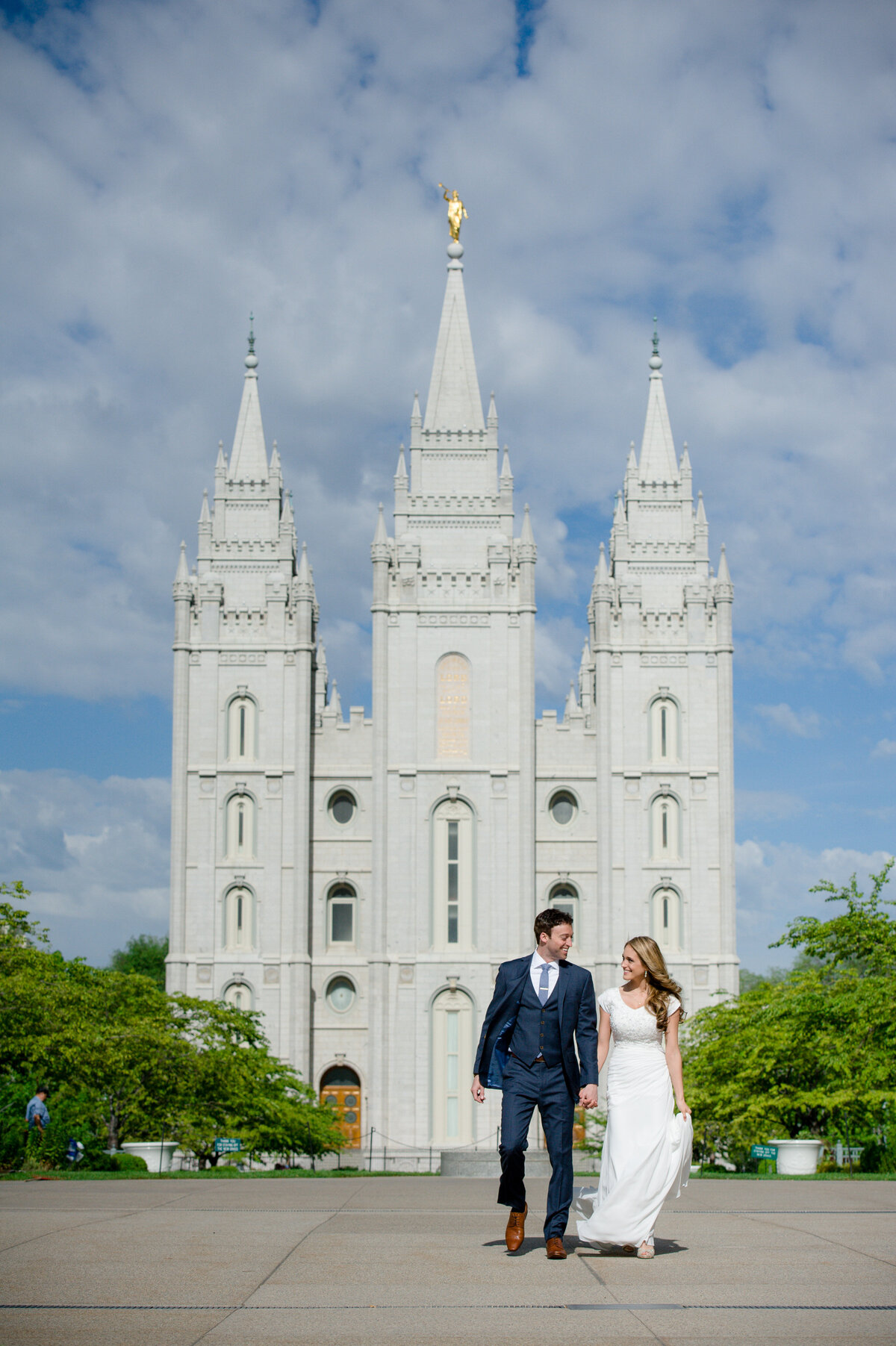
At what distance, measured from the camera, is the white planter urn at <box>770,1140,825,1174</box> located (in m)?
21.6

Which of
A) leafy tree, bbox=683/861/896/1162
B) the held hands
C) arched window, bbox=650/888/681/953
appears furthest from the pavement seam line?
arched window, bbox=650/888/681/953

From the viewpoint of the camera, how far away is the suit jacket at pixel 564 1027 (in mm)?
9305

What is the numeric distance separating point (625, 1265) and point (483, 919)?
39.2 metres

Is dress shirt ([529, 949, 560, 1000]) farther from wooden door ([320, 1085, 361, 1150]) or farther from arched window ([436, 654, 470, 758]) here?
wooden door ([320, 1085, 361, 1150])

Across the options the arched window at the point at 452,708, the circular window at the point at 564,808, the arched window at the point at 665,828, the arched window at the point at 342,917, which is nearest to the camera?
the arched window at the point at 452,708

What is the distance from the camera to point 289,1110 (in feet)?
104

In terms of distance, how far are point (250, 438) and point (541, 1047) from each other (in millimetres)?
46881

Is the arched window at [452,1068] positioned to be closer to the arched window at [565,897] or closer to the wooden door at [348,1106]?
the wooden door at [348,1106]

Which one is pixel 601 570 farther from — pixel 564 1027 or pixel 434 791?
pixel 564 1027

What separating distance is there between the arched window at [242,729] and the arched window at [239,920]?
14.3 feet

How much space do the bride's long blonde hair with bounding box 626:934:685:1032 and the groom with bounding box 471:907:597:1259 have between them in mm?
359

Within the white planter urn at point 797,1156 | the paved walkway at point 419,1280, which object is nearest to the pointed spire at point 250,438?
the white planter urn at point 797,1156

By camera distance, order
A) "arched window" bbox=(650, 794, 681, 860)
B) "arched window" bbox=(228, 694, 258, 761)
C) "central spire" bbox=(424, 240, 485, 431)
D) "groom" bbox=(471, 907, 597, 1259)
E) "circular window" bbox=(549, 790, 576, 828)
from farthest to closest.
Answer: "central spire" bbox=(424, 240, 485, 431) < "circular window" bbox=(549, 790, 576, 828) < "arched window" bbox=(228, 694, 258, 761) < "arched window" bbox=(650, 794, 681, 860) < "groom" bbox=(471, 907, 597, 1259)

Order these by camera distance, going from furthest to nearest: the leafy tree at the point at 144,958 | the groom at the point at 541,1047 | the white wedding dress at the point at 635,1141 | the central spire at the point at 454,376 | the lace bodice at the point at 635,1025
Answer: the leafy tree at the point at 144,958 → the central spire at the point at 454,376 → the lace bodice at the point at 635,1025 → the groom at the point at 541,1047 → the white wedding dress at the point at 635,1141
